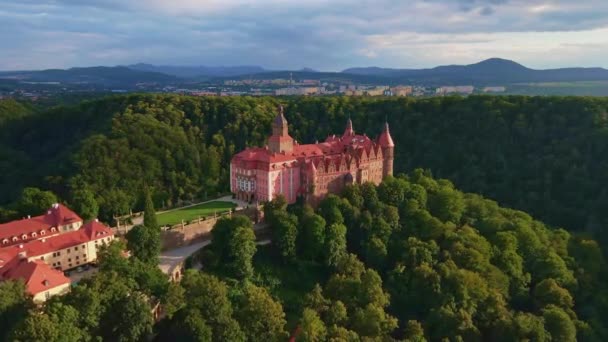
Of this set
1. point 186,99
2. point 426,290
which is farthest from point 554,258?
point 186,99

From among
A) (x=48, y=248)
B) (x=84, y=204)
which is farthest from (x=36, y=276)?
(x=84, y=204)

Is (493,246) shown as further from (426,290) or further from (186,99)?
(186,99)

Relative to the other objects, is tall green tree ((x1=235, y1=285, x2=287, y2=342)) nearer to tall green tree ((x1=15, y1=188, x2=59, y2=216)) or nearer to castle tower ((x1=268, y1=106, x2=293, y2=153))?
castle tower ((x1=268, y1=106, x2=293, y2=153))

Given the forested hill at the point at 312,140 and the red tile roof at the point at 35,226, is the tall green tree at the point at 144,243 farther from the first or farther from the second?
the forested hill at the point at 312,140

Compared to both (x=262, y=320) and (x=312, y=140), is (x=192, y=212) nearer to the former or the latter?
(x=262, y=320)

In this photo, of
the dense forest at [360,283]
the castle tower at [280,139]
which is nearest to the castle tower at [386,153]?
the dense forest at [360,283]

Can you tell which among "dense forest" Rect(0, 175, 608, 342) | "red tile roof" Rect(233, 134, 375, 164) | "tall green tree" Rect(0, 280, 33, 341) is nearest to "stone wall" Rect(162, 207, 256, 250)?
"dense forest" Rect(0, 175, 608, 342)
